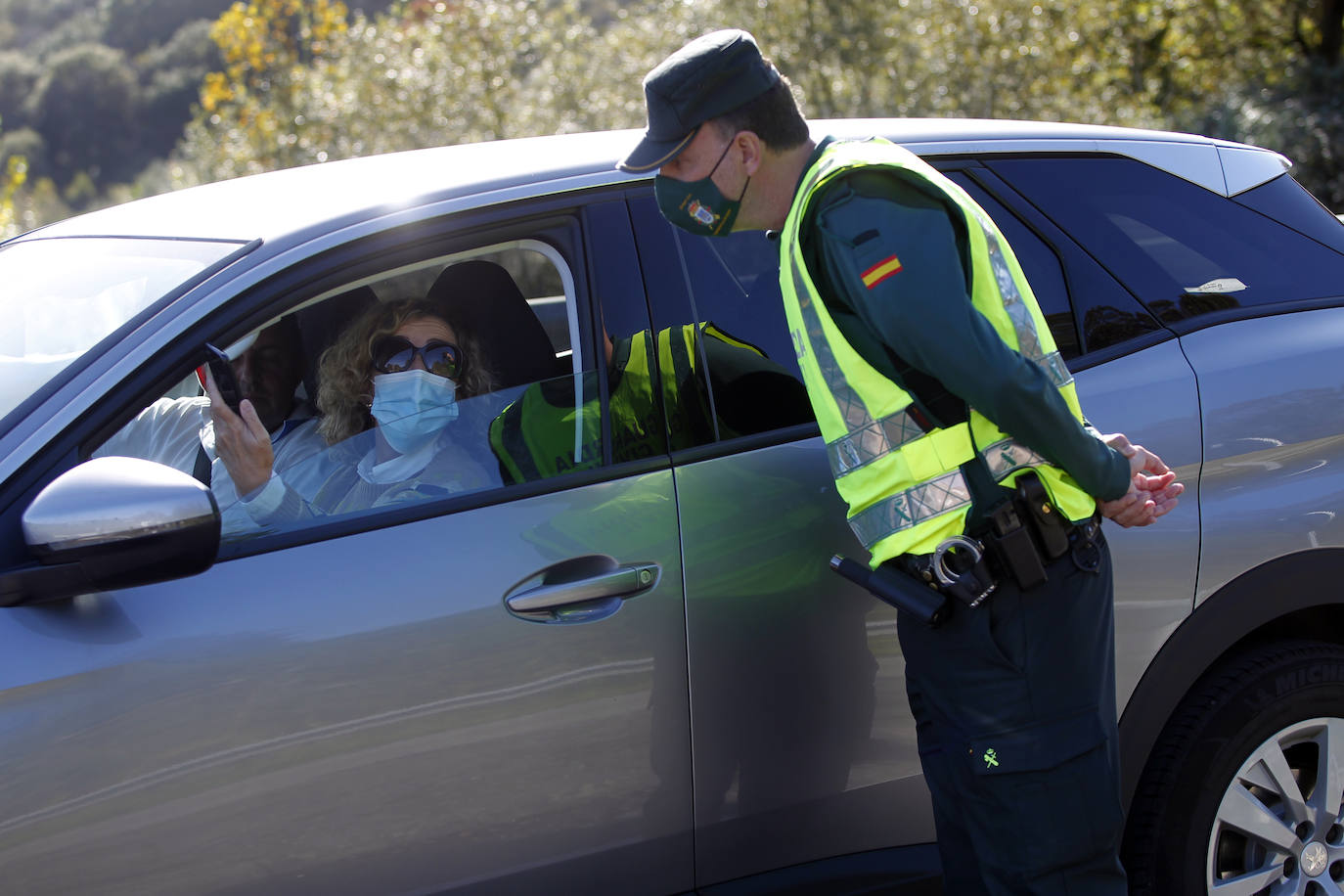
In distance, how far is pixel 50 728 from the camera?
1.80 m

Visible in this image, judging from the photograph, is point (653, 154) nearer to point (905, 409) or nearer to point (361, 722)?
point (905, 409)

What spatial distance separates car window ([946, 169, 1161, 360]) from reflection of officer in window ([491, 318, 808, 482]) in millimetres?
563

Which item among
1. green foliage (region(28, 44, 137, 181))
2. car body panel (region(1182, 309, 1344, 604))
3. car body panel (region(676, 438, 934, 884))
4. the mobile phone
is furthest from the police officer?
green foliage (region(28, 44, 137, 181))

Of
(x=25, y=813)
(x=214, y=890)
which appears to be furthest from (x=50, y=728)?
(x=214, y=890)

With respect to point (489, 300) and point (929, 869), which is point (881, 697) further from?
point (489, 300)

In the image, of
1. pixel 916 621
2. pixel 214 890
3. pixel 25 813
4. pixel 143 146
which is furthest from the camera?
pixel 143 146

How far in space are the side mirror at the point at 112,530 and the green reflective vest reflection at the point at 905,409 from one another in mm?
939

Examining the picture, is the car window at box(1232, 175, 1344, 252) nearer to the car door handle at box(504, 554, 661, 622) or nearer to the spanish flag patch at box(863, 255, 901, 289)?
the spanish flag patch at box(863, 255, 901, 289)

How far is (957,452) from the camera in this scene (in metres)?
1.95

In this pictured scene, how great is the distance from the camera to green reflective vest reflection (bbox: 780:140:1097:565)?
76.2 inches

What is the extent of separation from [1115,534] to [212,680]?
162cm

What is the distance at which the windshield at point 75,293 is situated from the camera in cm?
206

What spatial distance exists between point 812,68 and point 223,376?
984cm

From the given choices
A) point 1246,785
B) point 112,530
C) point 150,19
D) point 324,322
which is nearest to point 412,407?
point 324,322
